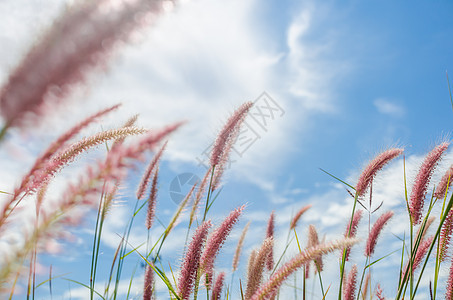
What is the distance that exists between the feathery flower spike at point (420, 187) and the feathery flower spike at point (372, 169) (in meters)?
0.25

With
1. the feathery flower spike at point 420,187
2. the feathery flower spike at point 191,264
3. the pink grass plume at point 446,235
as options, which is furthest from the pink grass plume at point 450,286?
the feathery flower spike at point 191,264

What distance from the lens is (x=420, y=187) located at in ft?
8.93

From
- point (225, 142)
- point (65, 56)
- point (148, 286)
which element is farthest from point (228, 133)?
point (65, 56)

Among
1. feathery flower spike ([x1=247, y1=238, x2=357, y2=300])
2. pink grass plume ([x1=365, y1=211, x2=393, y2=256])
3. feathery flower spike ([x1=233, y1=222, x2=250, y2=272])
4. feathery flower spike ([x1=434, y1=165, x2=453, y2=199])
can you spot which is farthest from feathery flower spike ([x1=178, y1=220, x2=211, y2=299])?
feathery flower spike ([x1=233, y1=222, x2=250, y2=272])

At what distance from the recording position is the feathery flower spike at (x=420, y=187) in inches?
107

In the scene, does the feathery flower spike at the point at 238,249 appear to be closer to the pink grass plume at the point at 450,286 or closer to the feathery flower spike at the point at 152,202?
the feathery flower spike at the point at 152,202

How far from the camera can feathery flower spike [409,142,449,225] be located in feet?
8.89

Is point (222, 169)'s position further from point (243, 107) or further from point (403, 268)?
point (403, 268)

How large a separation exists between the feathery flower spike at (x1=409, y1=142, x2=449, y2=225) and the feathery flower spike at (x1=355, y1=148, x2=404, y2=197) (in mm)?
253

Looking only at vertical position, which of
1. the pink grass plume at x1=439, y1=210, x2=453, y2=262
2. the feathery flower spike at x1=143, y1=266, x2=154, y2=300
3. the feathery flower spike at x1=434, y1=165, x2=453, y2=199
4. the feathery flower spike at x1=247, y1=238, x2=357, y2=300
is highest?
the feathery flower spike at x1=434, y1=165, x2=453, y2=199

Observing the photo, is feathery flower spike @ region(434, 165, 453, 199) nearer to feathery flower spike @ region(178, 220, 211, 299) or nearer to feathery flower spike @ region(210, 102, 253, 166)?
feathery flower spike @ region(210, 102, 253, 166)

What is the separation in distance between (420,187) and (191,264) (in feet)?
5.62

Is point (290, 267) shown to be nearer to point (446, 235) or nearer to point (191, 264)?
point (191, 264)

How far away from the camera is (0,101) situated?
0.60 meters
